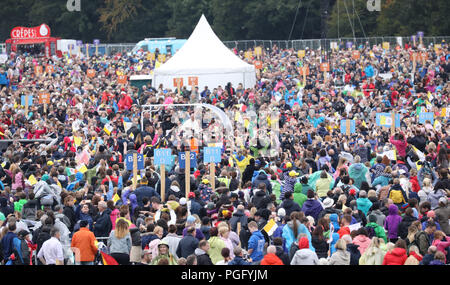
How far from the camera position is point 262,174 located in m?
15.0

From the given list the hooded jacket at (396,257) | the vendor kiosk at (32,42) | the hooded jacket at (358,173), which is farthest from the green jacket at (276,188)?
the vendor kiosk at (32,42)

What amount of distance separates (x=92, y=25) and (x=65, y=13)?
89.9 inches

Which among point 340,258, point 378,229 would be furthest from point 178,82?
point 340,258

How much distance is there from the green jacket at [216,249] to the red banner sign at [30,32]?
1510 inches

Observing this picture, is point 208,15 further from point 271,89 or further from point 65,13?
point 271,89

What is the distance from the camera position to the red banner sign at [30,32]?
47500 millimetres

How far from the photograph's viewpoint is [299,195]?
45.6 feet

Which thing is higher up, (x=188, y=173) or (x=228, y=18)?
(x=228, y=18)

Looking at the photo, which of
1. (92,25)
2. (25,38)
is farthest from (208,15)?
(25,38)

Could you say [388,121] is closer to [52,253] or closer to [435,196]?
[435,196]

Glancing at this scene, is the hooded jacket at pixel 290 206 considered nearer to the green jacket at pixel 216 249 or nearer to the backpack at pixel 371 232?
the backpack at pixel 371 232

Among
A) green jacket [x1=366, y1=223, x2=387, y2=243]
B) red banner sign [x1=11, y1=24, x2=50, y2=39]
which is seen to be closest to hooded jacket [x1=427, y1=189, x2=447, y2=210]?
green jacket [x1=366, y1=223, x2=387, y2=243]

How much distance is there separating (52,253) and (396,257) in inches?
164

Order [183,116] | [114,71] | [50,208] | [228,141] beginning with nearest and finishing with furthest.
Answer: [50,208] < [228,141] < [183,116] < [114,71]
